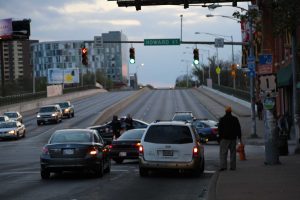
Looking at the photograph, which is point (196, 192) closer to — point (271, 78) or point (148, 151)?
point (148, 151)

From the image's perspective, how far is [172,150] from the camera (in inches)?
726

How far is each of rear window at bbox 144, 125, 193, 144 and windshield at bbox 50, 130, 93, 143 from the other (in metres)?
1.73

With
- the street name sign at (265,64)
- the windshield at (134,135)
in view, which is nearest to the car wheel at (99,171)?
the street name sign at (265,64)

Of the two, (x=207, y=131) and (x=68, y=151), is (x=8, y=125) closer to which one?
(x=207, y=131)

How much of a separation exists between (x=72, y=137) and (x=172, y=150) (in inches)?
115

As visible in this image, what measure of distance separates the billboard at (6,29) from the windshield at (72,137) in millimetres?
93885

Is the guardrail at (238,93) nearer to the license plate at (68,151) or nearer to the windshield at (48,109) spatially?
the windshield at (48,109)

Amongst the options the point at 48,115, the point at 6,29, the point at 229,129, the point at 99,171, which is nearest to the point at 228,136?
the point at 229,129

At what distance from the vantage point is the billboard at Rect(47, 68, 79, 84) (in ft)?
507

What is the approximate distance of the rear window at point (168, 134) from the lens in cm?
1862

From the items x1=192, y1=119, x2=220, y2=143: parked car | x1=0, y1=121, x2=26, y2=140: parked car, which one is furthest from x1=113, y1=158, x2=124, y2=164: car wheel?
x1=0, y1=121, x2=26, y2=140: parked car

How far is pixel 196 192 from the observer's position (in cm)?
1505

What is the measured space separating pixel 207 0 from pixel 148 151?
11972mm

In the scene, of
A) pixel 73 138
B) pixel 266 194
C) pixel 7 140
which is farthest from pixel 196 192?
pixel 7 140
